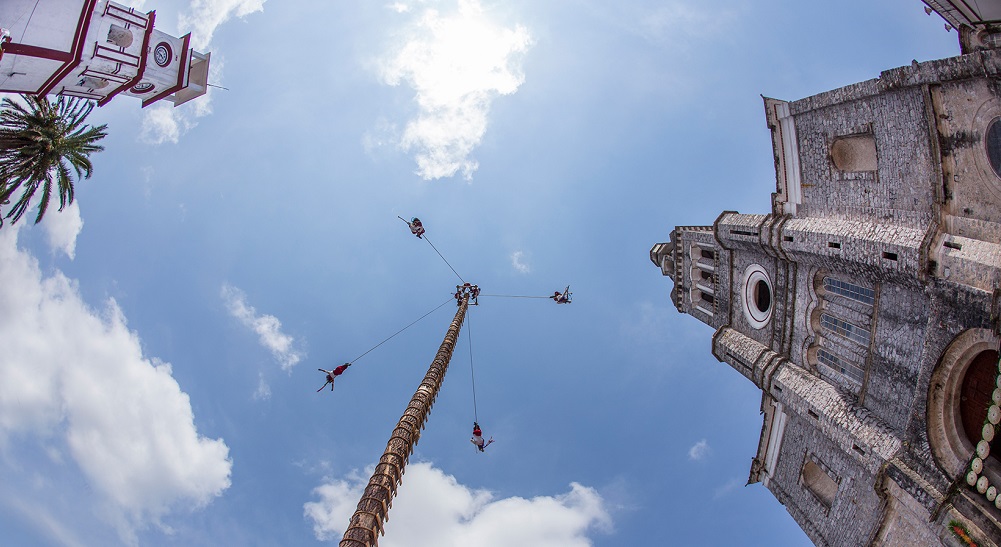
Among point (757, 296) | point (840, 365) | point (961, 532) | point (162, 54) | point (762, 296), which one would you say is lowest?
point (961, 532)

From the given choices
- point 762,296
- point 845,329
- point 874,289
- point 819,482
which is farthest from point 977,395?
point 762,296

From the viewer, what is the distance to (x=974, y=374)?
11961 millimetres

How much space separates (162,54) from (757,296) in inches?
1227

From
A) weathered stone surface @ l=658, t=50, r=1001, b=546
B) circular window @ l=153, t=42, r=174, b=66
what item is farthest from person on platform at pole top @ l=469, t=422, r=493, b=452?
circular window @ l=153, t=42, r=174, b=66

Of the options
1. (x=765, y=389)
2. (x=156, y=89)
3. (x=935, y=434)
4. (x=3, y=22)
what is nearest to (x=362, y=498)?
(x=935, y=434)

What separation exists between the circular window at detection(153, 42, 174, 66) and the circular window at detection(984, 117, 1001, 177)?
32.2 metres

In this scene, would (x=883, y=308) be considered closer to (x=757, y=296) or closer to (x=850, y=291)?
(x=850, y=291)

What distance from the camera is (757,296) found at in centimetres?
2109

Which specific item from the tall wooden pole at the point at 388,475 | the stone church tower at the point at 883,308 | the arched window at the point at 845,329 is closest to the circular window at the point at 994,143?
the stone church tower at the point at 883,308

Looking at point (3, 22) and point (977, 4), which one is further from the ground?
point (3, 22)

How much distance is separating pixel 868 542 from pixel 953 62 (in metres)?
13.6

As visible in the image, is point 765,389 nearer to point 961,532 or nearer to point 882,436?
point 882,436

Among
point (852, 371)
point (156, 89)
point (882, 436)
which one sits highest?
point (156, 89)

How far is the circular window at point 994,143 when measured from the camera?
11.5 m
